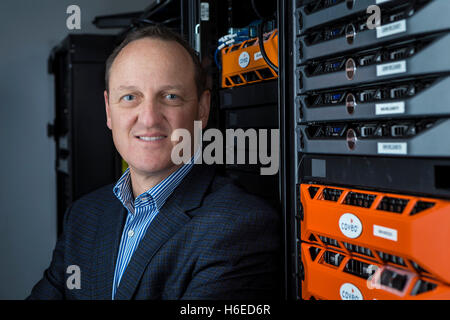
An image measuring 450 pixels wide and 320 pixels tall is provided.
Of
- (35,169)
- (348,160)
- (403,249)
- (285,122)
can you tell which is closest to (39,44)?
(35,169)

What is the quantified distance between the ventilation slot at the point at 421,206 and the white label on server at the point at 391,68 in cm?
18

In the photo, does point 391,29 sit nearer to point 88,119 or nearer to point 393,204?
point 393,204

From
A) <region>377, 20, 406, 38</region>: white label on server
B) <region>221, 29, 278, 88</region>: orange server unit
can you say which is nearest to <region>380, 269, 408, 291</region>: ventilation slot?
<region>377, 20, 406, 38</region>: white label on server

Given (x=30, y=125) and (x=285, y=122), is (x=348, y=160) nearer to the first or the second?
(x=285, y=122)

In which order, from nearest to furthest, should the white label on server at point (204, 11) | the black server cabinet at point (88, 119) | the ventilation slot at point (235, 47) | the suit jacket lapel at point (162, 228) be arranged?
1. the suit jacket lapel at point (162, 228)
2. the ventilation slot at point (235, 47)
3. the white label on server at point (204, 11)
4. the black server cabinet at point (88, 119)

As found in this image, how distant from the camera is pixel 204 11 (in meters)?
1.23

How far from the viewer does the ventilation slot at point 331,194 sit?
751 mm

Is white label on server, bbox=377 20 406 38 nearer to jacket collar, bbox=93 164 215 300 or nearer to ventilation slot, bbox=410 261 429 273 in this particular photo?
ventilation slot, bbox=410 261 429 273

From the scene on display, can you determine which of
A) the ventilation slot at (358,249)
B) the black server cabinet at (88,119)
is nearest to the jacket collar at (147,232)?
the ventilation slot at (358,249)

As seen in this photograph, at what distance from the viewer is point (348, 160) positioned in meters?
0.73

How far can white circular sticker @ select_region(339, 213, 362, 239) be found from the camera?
671 mm

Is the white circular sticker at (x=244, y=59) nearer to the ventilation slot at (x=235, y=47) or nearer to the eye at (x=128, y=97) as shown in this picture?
the ventilation slot at (x=235, y=47)

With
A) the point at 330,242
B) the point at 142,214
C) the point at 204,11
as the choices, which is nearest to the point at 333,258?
the point at 330,242

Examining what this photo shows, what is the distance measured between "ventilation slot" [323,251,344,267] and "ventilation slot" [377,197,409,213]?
13cm
